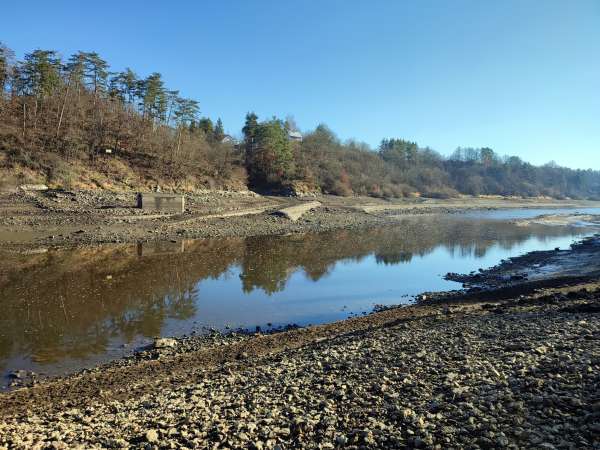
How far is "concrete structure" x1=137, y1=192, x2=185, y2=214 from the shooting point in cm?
3612

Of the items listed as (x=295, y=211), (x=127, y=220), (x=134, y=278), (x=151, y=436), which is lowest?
(x=151, y=436)

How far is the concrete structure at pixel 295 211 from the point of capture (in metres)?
44.5

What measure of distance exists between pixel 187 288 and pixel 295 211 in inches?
1182

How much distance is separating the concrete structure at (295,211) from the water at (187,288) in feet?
38.4

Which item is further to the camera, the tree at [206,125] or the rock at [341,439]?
the tree at [206,125]

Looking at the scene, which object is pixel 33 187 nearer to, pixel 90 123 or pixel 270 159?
pixel 90 123

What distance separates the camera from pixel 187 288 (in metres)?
17.8

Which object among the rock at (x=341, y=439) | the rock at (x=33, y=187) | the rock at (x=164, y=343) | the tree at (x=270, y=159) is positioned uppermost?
the tree at (x=270, y=159)

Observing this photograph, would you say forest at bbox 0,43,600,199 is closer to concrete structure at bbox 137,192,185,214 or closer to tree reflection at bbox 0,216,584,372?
concrete structure at bbox 137,192,185,214

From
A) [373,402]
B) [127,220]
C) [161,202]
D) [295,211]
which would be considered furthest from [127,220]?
[373,402]

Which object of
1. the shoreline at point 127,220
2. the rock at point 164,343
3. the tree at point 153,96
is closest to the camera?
the rock at point 164,343

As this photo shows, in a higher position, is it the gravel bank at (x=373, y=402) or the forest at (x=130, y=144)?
the forest at (x=130, y=144)

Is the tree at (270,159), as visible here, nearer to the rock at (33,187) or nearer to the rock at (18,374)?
the rock at (33,187)

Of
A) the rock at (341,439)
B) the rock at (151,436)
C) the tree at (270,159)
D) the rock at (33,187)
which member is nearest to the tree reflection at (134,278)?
the rock at (151,436)
